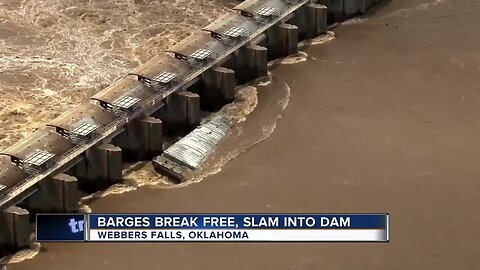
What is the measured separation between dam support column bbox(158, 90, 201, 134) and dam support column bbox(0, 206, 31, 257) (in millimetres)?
7188

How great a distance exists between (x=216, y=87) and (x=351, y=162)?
6.16m

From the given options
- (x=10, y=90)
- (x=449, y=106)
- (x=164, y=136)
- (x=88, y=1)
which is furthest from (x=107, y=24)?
(x=449, y=106)

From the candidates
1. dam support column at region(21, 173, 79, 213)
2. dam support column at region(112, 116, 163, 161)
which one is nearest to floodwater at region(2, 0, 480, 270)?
dam support column at region(21, 173, 79, 213)

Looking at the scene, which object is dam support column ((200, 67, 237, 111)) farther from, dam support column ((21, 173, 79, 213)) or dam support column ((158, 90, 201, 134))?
dam support column ((21, 173, 79, 213))

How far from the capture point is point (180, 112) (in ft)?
107

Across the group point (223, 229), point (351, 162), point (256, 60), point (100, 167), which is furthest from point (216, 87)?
point (223, 229)

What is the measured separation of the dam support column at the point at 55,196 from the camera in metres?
27.9

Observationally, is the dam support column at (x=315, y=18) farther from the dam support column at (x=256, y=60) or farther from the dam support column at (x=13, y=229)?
the dam support column at (x=13, y=229)

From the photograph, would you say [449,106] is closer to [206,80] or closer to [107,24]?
[206,80]

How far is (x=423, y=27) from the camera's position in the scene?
1576 inches

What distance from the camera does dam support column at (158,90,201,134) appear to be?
1278 inches

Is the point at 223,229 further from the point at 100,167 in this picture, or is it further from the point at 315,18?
the point at 315,18

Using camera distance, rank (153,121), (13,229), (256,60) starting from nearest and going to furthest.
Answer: (13,229) < (153,121) < (256,60)

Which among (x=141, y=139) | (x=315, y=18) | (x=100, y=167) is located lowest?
(x=100, y=167)
